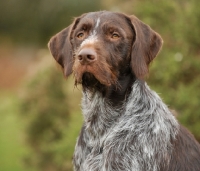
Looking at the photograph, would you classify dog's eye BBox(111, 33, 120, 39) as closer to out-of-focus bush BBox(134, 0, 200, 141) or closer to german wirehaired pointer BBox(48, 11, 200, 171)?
german wirehaired pointer BBox(48, 11, 200, 171)

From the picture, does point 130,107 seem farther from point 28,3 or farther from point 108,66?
point 28,3

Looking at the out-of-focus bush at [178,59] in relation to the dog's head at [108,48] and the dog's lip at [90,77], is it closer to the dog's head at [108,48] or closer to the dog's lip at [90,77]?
the dog's head at [108,48]

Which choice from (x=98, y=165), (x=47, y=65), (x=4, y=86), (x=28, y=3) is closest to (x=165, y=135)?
(x=98, y=165)

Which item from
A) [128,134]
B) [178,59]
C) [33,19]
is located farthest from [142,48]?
[33,19]

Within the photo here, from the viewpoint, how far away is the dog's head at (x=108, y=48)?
18.8ft

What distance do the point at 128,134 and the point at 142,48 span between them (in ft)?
2.80

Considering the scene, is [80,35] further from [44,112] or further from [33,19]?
[33,19]

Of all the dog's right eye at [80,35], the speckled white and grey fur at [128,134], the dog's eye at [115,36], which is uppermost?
the dog's right eye at [80,35]

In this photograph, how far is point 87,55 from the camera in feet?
18.5

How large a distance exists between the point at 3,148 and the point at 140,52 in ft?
38.5

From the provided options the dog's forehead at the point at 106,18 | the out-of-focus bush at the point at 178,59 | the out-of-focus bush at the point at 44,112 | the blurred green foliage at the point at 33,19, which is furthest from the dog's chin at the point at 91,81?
the blurred green foliage at the point at 33,19

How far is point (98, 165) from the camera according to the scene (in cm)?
598

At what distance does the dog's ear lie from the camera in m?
5.94

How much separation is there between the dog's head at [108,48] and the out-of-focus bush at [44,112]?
19.2 feet
